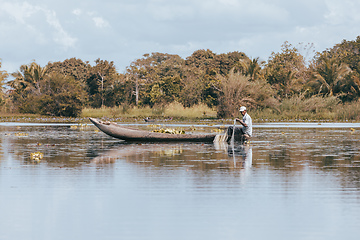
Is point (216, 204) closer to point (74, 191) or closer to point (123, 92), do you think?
point (74, 191)

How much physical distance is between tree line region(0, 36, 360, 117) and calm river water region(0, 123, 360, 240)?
126ft

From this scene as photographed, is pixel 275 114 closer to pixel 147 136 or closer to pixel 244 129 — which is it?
pixel 244 129

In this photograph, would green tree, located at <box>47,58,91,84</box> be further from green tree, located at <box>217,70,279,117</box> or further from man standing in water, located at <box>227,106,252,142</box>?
man standing in water, located at <box>227,106,252,142</box>

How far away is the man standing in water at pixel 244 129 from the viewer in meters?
25.8

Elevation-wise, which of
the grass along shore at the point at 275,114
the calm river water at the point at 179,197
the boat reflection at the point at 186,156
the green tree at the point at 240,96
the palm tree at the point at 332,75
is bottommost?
the calm river water at the point at 179,197

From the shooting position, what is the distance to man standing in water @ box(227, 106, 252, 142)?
25750 mm

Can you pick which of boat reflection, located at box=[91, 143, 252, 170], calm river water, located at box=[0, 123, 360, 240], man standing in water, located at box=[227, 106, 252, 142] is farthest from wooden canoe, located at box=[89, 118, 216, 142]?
calm river water, located at box=[0, 123, 360, 240]

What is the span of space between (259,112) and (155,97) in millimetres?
18701

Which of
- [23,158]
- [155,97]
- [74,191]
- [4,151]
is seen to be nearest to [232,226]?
[74,191]

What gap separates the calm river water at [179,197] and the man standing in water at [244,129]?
5340 millimetres

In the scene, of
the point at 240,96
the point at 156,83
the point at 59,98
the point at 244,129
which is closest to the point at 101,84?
the point at 156,83

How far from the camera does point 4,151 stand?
22.6 metres

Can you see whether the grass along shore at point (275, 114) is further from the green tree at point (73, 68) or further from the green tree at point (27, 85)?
the green tree at point (73, 68)

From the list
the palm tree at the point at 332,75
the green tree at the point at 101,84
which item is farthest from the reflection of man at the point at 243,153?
the green tree at the point at 101,84
